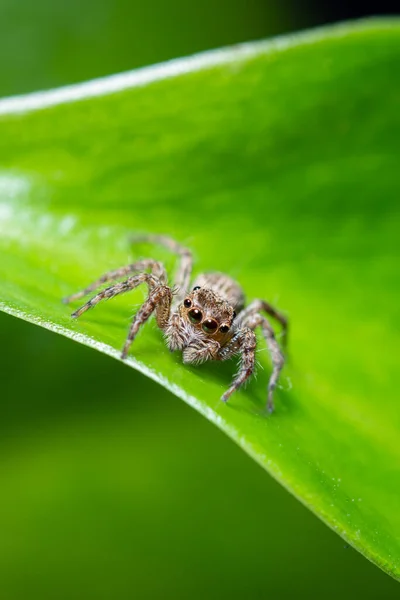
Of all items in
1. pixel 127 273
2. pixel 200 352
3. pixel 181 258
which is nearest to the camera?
pixel 200 352

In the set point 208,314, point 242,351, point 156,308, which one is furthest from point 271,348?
point 156,308

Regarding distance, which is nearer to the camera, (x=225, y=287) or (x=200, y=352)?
(x=200, y=352)

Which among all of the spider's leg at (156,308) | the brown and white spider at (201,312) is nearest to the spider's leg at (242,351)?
the brown and white spider at (201,312)

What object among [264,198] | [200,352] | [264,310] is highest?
[264,198]

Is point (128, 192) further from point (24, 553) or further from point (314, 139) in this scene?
point (24, 553)

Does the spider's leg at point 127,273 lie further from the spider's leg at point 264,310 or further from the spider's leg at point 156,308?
the spider's leg at point 264,310

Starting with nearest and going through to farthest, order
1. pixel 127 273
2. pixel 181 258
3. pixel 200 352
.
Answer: pixel 200 352 → pixel 127 273 → pixel 181 258

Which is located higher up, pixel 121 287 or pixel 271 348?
pixel 271 348

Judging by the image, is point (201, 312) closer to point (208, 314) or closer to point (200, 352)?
point (208, 314)
